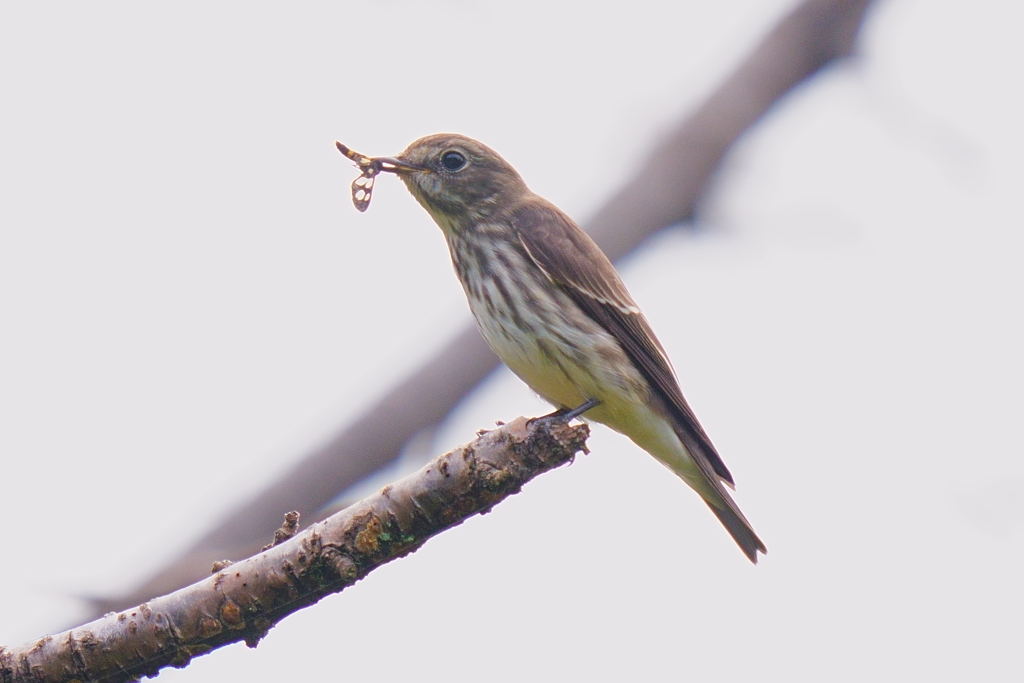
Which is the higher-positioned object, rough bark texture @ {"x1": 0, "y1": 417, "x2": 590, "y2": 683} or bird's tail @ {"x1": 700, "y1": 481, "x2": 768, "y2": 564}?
rough bark texture @ {"x1": 0, "y1": 417, "x2": 590, "y2": 683}

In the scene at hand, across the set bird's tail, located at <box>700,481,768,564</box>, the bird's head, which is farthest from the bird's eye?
bird's tail, located at <box>700,481,768,564</box>

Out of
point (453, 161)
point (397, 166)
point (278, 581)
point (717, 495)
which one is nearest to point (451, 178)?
point (453, 161)

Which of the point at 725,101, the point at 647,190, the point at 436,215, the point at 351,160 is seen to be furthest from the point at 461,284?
the point at 725,101

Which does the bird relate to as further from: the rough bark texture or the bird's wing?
the rough bark texture

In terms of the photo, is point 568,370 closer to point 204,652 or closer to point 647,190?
point 647,190

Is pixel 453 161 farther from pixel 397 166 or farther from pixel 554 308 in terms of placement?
pixel 554 308

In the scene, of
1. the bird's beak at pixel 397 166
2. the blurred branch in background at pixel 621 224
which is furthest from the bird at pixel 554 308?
the blurred branch in background at pixel 621 224
